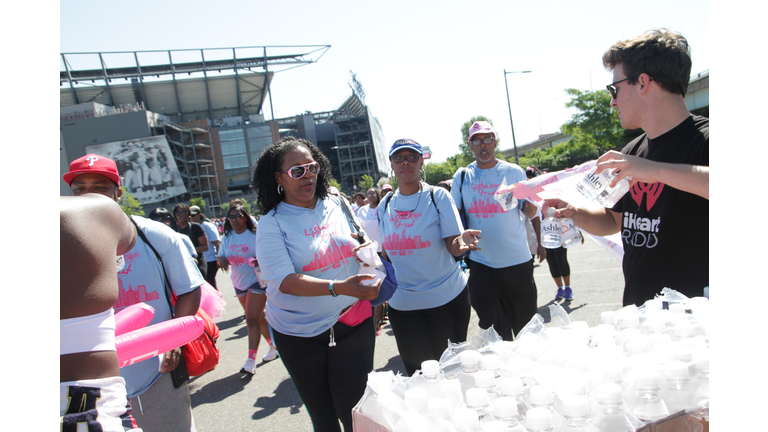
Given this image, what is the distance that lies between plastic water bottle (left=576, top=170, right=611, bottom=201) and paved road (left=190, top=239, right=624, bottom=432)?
9.59 feet

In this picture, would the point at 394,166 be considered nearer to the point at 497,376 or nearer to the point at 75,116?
the point at 497,376

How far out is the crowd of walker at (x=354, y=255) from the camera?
4.16ft

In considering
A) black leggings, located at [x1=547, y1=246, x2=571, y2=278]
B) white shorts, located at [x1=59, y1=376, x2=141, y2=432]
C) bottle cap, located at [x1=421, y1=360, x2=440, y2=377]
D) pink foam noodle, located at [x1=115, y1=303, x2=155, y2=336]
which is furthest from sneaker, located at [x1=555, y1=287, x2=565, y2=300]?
white shorts, located at [x1=59, y1=376, x2=141, y2=432]

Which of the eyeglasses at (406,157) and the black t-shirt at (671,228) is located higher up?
the eyeglasses at (406,157)

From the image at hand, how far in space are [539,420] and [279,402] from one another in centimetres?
366

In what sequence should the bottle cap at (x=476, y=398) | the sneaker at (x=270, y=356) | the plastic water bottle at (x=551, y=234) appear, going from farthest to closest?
the sneaker at (x=270, y=356), the plastic water bottle at (x=551, y=234), the bottle cap at (x=476, y=398)

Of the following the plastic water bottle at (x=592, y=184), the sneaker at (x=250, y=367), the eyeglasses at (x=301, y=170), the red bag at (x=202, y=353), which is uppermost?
the eyeglasses at (x=301, y=170)

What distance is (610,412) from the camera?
3.87 feet

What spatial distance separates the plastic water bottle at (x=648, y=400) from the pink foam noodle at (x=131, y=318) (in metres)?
1.90

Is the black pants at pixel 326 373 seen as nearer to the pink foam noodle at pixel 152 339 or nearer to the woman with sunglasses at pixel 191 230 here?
the pink foam noodle at pixel 152 339

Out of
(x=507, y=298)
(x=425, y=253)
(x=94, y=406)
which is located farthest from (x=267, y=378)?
(x=94, y=406)

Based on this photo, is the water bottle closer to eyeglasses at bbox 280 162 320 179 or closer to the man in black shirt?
the man in black shirt

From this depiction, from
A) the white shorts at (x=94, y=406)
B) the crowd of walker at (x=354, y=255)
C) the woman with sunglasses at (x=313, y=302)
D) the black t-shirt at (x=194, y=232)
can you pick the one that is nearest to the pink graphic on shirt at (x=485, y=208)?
the crowd of walker at (x=354, y=255)
